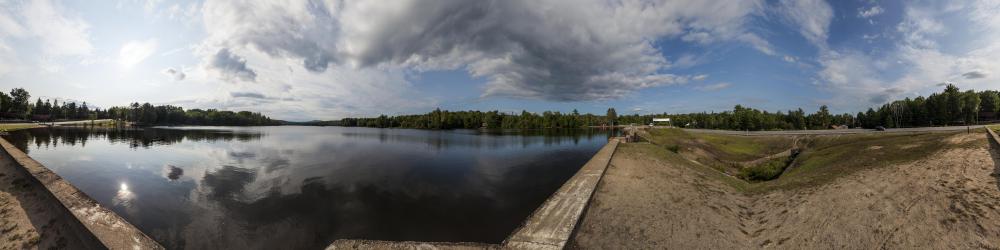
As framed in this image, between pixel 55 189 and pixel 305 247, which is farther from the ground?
pixel 55 189

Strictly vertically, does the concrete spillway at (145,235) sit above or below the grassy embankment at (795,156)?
below

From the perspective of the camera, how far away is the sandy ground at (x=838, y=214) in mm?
8930

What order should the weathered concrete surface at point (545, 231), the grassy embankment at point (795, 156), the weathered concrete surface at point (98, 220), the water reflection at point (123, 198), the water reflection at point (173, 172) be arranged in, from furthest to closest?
the water reflection at point (173, 172) → the water reflection at point (123, 198) → the grassy embankment at point (795, 156) → the weathered concrete surface at point (98, 220) → the weathered concrete surface at point (545, 231)

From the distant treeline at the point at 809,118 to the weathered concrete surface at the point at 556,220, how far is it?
99.0 m

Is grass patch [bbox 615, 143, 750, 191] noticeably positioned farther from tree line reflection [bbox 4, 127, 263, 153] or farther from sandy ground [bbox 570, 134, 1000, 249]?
tree line reflection [bbox 4, 127, 263, 153]

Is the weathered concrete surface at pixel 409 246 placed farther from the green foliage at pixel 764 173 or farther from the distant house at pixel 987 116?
the distant house at pixel 987 116

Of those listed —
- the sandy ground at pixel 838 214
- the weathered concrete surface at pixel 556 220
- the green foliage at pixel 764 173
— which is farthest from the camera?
the green foliage at pixel 764 173

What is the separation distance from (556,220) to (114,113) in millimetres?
235274

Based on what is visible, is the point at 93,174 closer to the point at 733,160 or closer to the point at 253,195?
the point at 253,195

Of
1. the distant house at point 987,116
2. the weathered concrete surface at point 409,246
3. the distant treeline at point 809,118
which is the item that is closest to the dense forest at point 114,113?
the distant treeline at point 809,118

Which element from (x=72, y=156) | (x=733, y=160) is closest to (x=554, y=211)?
(x=733, y=160)

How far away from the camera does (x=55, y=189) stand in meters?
15.8

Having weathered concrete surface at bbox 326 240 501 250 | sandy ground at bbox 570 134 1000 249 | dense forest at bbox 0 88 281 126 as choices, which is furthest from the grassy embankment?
dense forest at bbox 0 88 281 126

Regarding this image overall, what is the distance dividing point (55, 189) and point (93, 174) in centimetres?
1143
